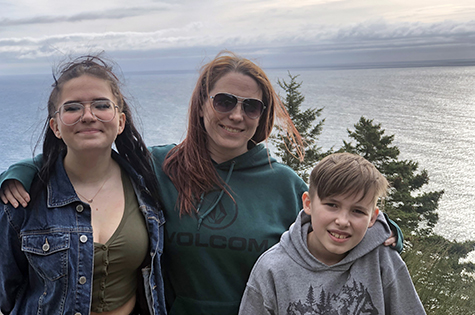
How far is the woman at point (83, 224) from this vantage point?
7.79ft

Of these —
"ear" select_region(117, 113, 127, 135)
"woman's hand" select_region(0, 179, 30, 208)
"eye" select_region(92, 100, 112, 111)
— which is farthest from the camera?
"ear" select_region(117, 113, 127, 135)

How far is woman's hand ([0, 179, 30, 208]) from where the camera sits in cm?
234

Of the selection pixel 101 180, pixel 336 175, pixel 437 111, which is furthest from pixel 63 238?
pixel 437 111

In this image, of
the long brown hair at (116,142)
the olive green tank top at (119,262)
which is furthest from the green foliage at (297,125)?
the olive green tank top at (119,262)

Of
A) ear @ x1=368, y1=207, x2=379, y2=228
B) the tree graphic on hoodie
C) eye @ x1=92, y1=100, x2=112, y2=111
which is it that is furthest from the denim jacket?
ear @ x1=368, y1=207, x2=379, y2=228

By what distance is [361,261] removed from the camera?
2.17 metres

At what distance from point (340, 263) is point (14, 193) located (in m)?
1.79

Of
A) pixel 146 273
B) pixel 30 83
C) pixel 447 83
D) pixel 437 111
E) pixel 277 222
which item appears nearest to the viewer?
pixel 146 273

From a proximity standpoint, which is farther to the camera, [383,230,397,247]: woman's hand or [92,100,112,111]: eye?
[92,100,112,111]: eye

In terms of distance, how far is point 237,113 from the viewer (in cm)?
284

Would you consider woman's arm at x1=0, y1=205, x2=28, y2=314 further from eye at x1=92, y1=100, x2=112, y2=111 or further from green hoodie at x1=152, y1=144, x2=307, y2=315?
green hoodie at x1=152, y1=144, x2=307, y2=315

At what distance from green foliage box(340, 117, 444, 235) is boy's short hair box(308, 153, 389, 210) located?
61.5 feet

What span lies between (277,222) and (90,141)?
4.30ft

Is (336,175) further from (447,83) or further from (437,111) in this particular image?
(447,83)
